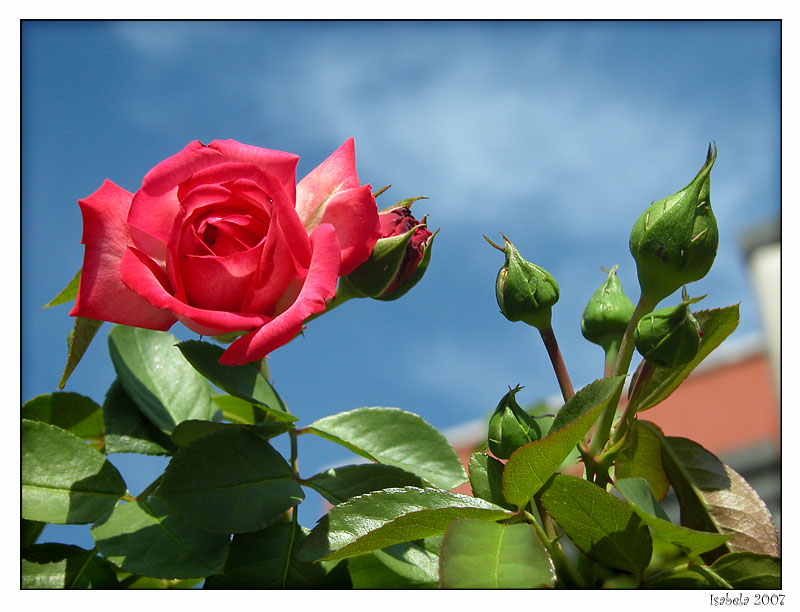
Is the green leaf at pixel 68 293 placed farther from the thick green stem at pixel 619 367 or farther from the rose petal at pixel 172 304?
the thick green stem at pixel 619 367

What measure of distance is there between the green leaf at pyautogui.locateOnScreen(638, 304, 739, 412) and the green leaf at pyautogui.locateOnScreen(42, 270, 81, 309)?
2.01ft

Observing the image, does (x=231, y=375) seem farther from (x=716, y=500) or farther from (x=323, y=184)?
(x=716, y=500)

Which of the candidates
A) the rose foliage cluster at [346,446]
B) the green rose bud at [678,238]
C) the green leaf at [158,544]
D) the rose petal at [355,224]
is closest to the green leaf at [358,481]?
the rose foliage cluster at [346,446]

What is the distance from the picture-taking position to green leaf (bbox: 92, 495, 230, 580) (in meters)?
0.71

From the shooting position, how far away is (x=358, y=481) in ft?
2.55

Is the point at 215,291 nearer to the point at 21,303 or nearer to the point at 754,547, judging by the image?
the point at 21,303

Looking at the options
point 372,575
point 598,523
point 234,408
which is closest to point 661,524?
point 598,523

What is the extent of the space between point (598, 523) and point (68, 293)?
607mm

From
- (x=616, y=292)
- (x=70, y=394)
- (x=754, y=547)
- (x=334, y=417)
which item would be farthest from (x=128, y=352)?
(x=754, y=547)

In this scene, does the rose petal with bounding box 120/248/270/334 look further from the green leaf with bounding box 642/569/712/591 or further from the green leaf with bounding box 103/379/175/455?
the green leaf with bounding box 642/569/712/591

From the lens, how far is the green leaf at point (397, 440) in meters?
0.85

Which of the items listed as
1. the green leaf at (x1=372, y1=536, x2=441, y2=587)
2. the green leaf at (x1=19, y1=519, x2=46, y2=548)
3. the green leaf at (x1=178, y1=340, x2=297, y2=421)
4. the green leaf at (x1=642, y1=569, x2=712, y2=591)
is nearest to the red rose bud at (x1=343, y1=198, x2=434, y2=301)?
the green leaf at (x1=178, y1=340, x2=297, y2=421)

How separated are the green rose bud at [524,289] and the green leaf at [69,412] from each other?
58cm

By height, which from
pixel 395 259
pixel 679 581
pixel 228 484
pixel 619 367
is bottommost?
pixel 679 581
